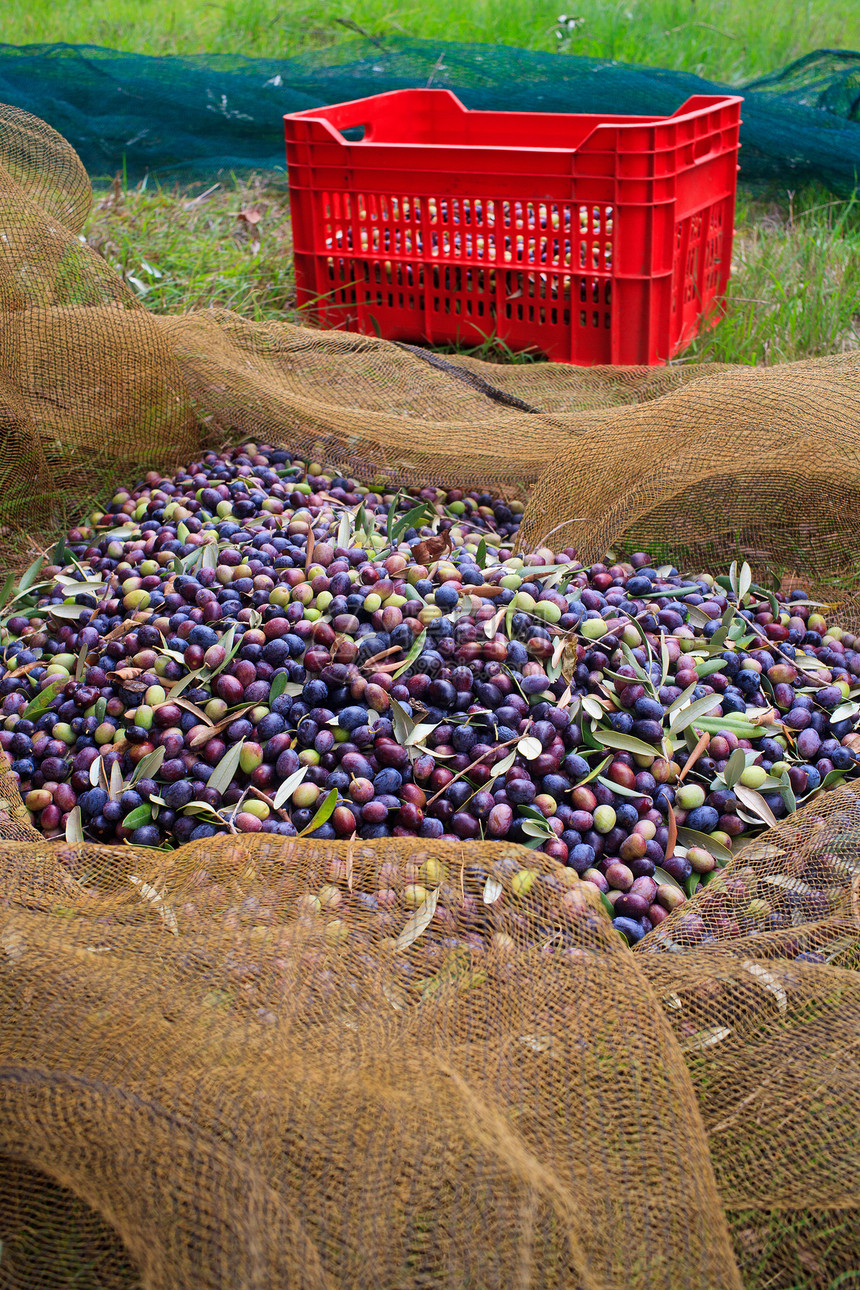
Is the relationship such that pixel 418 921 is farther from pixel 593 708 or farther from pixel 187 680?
pixel 187 680

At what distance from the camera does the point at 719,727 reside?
65.2 inches

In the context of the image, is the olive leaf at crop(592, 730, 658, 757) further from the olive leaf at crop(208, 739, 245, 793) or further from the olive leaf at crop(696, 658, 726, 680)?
the olive leaf at crop(208, 739, 245, 793)

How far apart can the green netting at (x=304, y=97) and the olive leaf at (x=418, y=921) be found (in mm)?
3935

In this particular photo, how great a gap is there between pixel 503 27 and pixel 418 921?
23.1 feet

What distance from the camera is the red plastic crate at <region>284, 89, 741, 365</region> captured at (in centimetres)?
280

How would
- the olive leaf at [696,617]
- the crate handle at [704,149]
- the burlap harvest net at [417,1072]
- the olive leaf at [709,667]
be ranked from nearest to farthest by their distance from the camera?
1. the burlap harvest net at [417,1072]
2. the olive leaf at [709,667]
3. the olive leaf at [696,617]
4. the crate handle at [704,149]

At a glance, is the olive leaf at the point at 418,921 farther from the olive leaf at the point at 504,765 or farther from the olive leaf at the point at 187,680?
the olive leaf at the point at 187,680

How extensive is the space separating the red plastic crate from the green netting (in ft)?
2.36

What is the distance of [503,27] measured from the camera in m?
6.64

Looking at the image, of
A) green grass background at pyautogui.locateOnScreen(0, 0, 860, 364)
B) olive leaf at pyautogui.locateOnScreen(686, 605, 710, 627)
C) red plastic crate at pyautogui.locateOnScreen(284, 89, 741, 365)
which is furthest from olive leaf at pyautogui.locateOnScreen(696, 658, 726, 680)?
green grass background at pyautogui.locateOnScreen(0, 0, 860, 364)

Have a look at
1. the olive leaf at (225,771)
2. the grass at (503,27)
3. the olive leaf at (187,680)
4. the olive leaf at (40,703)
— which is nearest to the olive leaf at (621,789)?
the olive leaf at (225,771)

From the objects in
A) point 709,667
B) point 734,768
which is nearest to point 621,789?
point 734,768

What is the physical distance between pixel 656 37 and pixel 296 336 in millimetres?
5335

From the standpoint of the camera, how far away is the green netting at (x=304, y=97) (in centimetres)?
415
